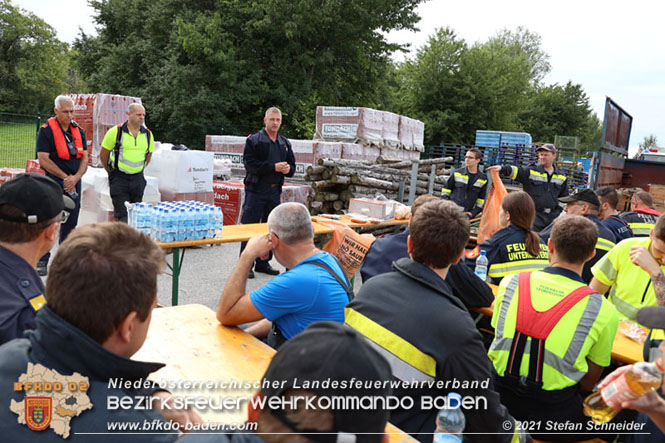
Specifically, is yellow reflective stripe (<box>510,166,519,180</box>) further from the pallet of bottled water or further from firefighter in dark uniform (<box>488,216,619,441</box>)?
firefighter in dark uniform (<box>488,216,619,441</box>)

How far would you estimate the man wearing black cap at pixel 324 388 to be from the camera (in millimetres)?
988

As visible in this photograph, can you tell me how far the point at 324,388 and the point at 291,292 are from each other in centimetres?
173

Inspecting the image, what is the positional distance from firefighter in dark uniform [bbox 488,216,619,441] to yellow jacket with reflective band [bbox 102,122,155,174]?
18.5 ft

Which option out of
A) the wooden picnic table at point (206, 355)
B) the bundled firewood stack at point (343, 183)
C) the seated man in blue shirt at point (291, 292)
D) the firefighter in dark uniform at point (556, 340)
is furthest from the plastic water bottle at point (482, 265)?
the bundled firewood stack at point (343, 183)

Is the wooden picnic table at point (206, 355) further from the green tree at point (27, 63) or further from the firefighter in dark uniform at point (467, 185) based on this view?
the green tree at point (27, 63)

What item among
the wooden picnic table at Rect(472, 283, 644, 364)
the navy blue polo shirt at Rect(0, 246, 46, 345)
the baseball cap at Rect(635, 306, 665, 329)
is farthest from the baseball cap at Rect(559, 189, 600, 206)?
the navy blue polo shirt at Rect(0, 246, 46, 345)

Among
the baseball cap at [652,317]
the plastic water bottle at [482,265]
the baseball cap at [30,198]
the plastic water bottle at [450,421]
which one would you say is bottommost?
the plastic water bottle at [450,421]

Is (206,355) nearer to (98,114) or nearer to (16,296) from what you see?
(16,296)

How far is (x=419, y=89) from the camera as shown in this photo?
36250 mm

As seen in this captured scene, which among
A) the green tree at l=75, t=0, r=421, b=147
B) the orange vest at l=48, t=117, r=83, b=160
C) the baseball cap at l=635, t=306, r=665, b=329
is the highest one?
the green tree at l=75, t=0, r=421, b=147

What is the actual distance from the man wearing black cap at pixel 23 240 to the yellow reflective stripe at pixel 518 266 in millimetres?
3484

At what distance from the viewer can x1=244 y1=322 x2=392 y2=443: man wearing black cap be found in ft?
3.24

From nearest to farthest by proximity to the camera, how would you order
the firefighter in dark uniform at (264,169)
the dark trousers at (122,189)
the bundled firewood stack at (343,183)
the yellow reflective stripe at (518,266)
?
1. the yellow reflective stripe at (518,266)
2. the dark trousers at (122,189)
3. the firefighter in dark uniform at (264,169)
4. the bundled firewood stack at (343,183)

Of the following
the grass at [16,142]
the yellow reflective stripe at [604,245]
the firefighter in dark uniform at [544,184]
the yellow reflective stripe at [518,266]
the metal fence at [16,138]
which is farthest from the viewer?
the grass at [16,142]
